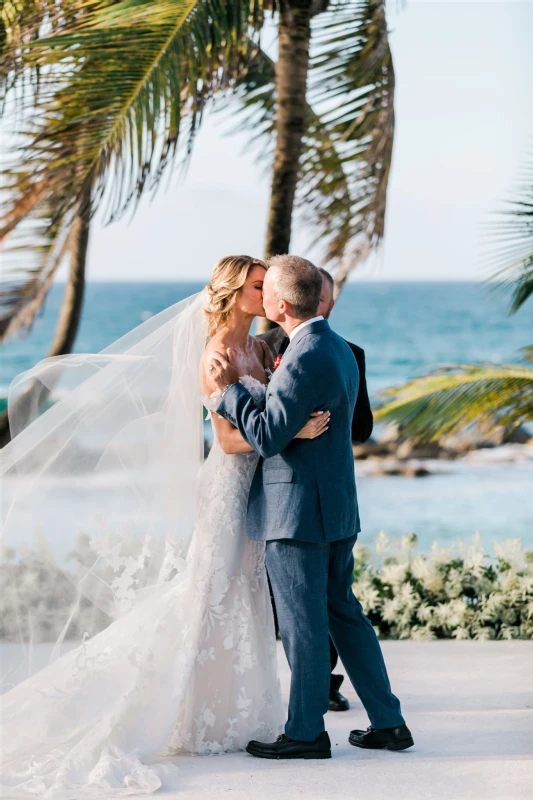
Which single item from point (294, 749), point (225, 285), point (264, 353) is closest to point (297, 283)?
point (225, 285)

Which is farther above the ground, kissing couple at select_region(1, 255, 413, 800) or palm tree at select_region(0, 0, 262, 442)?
palm tree at select_region(0, 0, 262, 442)

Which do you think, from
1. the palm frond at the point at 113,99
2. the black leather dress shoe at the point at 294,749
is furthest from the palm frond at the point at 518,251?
the black leather dress shoe at the point at 294,749

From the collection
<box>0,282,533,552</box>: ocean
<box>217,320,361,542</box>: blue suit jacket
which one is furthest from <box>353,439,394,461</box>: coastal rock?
<box>217,320,361,542</box>: blue suit jacket

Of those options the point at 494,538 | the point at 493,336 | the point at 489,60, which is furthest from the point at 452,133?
the point at 494,538

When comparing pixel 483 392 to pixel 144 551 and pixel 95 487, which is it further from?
pixel 95 487

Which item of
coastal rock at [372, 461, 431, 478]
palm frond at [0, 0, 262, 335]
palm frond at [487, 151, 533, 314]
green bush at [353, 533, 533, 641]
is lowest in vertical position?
coastal rock at [372, 461, 431, 478]

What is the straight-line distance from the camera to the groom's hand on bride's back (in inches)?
147

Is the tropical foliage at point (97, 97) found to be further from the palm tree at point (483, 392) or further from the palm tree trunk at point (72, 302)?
the palm tree at point (483, 392)

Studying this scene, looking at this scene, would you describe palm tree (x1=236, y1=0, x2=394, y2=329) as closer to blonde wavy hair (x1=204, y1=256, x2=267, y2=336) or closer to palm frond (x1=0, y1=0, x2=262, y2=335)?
palm frond (x1=0, y1=0, x2=262, y2=335)

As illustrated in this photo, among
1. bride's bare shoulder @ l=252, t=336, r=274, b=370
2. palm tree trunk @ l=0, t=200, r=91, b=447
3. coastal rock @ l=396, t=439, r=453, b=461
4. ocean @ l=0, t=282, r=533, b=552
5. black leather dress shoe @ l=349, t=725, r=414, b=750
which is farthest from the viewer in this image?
coastal rock @ l=396, t=439, r=453, b=461

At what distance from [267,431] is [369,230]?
4.32m

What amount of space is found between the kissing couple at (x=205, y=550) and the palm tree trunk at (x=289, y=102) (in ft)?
8.26

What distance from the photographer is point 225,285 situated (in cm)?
392

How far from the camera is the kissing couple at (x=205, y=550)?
3.57m
